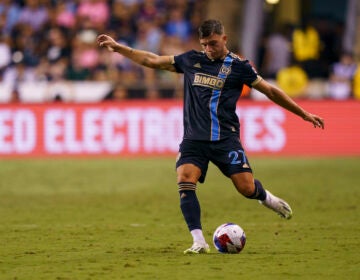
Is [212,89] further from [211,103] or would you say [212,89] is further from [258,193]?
[258,193]

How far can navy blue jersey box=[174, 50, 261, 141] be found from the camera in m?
9.19

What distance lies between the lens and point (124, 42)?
23109 mm

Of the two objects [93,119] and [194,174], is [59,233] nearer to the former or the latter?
[194,174]

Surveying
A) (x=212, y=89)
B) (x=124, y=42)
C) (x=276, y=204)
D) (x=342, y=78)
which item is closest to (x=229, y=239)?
(x=276, y=204)

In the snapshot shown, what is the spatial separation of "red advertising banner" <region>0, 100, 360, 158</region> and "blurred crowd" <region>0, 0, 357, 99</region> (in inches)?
21.9

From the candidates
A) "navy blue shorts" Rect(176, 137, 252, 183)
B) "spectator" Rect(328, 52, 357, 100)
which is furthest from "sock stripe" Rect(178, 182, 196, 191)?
"spectator" Rect(328, 52, 357, 100)

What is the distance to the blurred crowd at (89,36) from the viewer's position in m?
22.1

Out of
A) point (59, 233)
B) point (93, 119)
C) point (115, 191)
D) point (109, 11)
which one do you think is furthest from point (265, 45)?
point (59, 233)

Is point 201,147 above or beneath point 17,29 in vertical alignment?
beneath

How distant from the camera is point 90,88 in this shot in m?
21.8

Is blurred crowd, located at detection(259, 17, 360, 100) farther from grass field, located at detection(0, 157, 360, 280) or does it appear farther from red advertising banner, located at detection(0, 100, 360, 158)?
grass field, located at detection(0, 157, 360, 280)

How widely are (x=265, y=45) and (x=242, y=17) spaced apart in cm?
213

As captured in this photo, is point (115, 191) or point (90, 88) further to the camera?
point (90, 88)

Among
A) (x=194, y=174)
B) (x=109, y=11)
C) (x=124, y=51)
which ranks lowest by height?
(x=194, y=174)
